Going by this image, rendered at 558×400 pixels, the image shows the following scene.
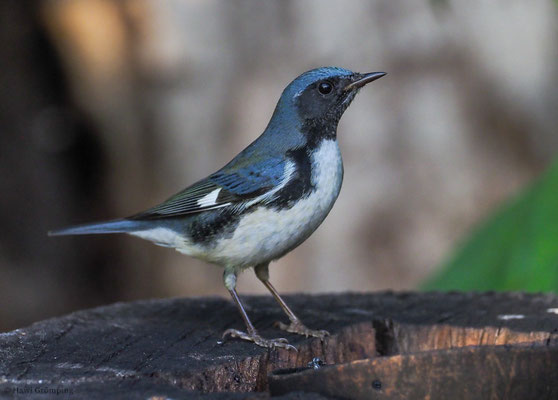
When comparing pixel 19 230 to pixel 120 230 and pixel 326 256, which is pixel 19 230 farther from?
pixel 120 230

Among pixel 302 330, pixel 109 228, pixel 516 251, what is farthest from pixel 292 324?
pixel 516 251

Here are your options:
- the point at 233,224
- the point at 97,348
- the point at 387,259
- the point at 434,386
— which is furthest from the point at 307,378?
the point at 387,259

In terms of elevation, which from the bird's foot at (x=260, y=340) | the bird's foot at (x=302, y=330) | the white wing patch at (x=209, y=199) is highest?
the white wing patch at (x=209, y=199)

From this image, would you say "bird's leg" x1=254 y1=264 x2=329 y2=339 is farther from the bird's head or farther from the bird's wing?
the bird's head

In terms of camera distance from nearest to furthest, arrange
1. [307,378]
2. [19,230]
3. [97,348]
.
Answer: [307,378], [97,348], [19,230]

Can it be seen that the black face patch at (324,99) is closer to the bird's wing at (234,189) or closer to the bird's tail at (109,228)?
the bird's wing at (234,189)

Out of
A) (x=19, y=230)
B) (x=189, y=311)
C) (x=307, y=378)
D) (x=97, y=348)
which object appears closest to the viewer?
(x=307, y=378)

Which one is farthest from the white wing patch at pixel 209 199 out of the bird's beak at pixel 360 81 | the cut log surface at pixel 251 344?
the bird's beak at pixel 360 81

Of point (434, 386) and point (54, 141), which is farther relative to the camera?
point (54, 141)
